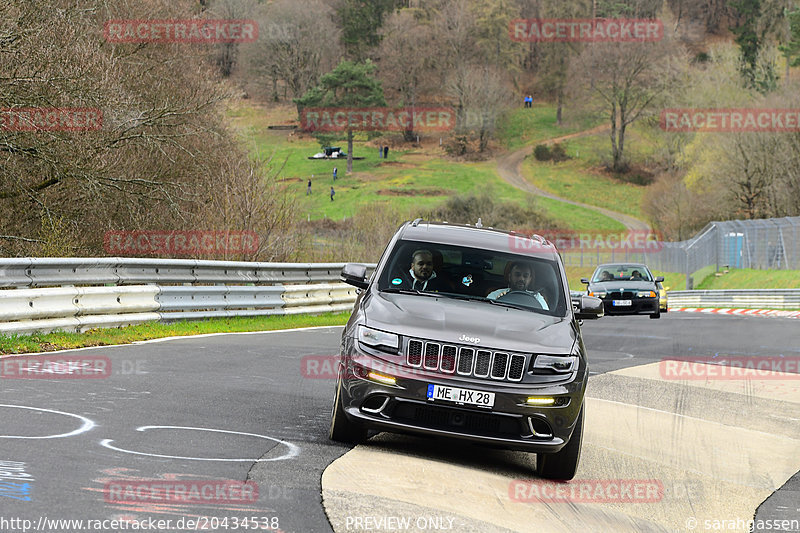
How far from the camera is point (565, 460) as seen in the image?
7391 millimetres

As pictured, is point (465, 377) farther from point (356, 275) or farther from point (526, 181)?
point (526, 181)

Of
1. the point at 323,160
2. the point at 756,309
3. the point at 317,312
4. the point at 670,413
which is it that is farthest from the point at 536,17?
the point at 670,413

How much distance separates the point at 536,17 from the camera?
158m

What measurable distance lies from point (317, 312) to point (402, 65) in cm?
12203

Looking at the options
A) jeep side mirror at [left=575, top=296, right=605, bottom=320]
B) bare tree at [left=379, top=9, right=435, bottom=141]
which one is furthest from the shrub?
jeep side mirror at [left=575, top=296, right=605, bottom=320]

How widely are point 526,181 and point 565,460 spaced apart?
112 m

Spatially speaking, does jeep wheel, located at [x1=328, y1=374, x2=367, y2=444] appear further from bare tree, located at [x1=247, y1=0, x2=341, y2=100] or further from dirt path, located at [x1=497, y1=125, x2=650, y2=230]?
bare tree, located at [x1=247, y1=0, x2=341, y2=100]

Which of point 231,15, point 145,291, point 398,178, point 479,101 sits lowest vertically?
point 398,178

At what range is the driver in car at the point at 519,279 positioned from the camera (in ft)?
28.1
